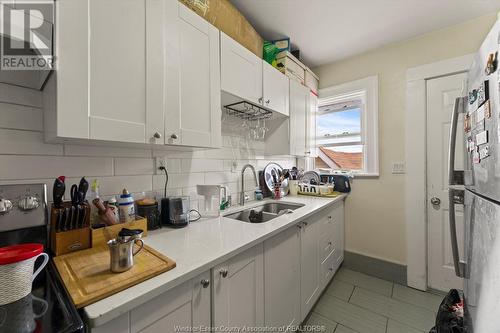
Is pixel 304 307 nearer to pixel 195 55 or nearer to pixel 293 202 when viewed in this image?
pixel 293 202

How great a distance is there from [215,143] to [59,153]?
29.9 inches

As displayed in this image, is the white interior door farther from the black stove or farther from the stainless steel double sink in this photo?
the black stove

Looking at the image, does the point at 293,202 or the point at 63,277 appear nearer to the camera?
the point at 63,277

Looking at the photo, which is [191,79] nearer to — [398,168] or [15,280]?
[15,280]

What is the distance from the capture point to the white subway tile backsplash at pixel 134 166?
117 centimetres

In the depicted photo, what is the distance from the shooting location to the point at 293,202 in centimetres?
202

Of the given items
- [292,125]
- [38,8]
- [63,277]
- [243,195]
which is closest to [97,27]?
[38,8]

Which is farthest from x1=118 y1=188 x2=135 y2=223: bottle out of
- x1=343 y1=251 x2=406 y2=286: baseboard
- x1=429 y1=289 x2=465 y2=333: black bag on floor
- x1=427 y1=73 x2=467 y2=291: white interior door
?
x1=427 y1=73 x2=467 y2=291: white interior door

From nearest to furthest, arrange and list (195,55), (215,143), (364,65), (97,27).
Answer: (97,27), (195,55), (215,143), (364,65)

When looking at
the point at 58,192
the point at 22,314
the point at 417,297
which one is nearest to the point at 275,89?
the point at 58,192

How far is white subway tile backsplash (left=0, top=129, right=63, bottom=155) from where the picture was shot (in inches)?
33.5

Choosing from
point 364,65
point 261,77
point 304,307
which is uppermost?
point 364,65

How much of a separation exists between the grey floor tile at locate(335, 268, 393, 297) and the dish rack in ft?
6.39

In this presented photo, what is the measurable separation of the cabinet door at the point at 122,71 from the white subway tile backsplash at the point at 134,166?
32 centimetres
